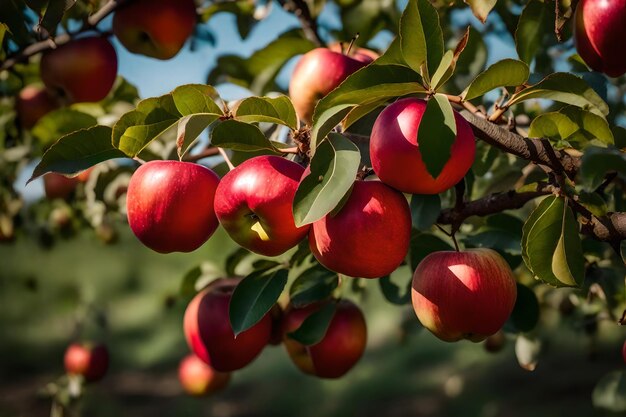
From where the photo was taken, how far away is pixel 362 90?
2.26 ft

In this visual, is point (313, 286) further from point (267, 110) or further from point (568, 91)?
point (568, 91)

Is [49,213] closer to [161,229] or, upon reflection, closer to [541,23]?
[161,229]

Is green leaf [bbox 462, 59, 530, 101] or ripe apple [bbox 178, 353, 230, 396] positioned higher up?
green leaf [bbox 462, 59, 530, 101]

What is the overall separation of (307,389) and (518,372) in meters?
1.49

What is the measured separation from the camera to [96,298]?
4555 mm

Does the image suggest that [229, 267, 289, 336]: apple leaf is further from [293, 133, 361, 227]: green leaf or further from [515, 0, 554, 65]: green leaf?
[515, 0, 554, 65]: green leaf

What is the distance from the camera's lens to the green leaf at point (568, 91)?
725 millimetres

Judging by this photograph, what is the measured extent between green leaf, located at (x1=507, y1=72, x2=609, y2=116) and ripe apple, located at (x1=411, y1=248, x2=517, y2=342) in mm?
218

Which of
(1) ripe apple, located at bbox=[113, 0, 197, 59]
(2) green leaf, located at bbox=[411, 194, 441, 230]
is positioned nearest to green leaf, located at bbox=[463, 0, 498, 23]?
(2) green leaf, located at bbox=[411, 194, 441, 230]

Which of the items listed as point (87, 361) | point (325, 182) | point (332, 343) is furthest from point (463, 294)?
point (87, 361)

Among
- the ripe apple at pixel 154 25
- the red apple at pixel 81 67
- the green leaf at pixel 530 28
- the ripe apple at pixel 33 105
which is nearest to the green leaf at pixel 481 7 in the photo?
the green leaf at pixel 530 28

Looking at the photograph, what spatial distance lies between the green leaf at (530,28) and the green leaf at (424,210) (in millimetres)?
306

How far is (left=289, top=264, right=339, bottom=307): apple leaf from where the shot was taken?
1063 millimetres

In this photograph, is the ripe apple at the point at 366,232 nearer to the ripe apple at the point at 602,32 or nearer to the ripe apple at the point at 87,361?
the ripe apple at the point at 602,32
